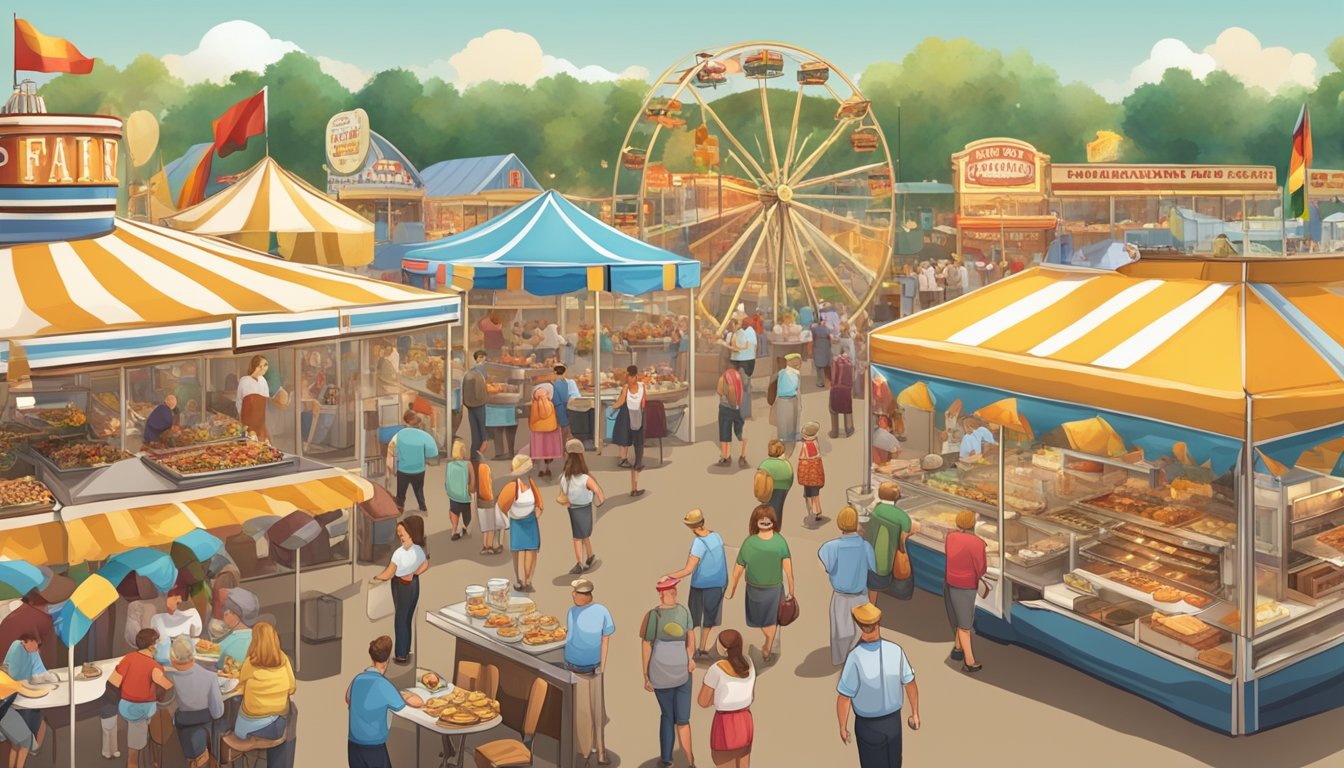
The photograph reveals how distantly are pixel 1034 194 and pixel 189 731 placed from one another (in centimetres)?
3261

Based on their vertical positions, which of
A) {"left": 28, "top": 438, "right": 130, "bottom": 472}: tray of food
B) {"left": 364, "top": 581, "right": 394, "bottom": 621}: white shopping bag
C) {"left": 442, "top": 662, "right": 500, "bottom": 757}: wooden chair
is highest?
{"left": 28, "top": 438, "right": 130, "bottom": 472}: tray of food

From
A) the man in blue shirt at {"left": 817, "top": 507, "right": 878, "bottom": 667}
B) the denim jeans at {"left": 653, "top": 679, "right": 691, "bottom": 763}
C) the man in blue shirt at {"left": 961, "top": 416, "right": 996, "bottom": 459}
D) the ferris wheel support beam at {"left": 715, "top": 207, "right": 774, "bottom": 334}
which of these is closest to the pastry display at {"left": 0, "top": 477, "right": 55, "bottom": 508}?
the denim jeans at {"left": 653, "top": 679, "right": 691, "bottom": 763}

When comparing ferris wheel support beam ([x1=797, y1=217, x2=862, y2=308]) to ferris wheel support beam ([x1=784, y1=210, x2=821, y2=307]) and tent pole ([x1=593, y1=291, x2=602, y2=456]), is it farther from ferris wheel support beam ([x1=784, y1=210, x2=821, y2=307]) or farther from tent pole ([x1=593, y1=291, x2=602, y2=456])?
tent pole ([x1=593, y1=291, x2=602, y2=456])

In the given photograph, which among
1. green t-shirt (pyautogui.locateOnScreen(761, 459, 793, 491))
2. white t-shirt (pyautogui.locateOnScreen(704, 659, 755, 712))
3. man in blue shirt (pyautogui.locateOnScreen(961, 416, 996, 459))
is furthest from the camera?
man in blue shirt (pyautogui.locateOnScreen(961, 416, 996, 459))

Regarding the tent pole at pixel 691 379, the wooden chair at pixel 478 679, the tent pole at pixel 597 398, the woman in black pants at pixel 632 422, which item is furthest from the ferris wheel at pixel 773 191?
the wooden chair at pixel 478 679

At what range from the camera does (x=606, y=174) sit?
8206 centimetres

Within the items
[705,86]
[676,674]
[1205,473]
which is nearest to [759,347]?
[705,86]

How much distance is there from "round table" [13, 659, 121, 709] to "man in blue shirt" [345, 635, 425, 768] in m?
2.15

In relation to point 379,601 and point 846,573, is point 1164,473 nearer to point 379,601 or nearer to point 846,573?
point 846,573

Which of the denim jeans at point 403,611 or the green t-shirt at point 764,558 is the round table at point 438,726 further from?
the green t-shirt at point 764,558

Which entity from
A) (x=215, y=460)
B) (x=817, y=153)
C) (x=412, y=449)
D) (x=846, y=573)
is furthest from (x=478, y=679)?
(x=817, y=153)

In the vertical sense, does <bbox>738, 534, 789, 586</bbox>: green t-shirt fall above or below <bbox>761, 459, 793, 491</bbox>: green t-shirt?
below

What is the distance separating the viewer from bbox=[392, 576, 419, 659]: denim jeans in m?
10.4

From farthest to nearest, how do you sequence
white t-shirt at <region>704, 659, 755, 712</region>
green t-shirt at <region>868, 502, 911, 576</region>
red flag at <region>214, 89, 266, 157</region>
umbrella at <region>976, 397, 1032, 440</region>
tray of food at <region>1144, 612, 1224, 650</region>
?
red flag at <region>214, 89, 266, 157</region> → green t-shirt at <region>868, 502, 911, 576</region> → umbrella at <region>976, 397, 1032, 440</region> → tray of food at <region>1144, 612, 1224, 650</region> → white t-shirt at <region>704, 659, 755, 712</region>
